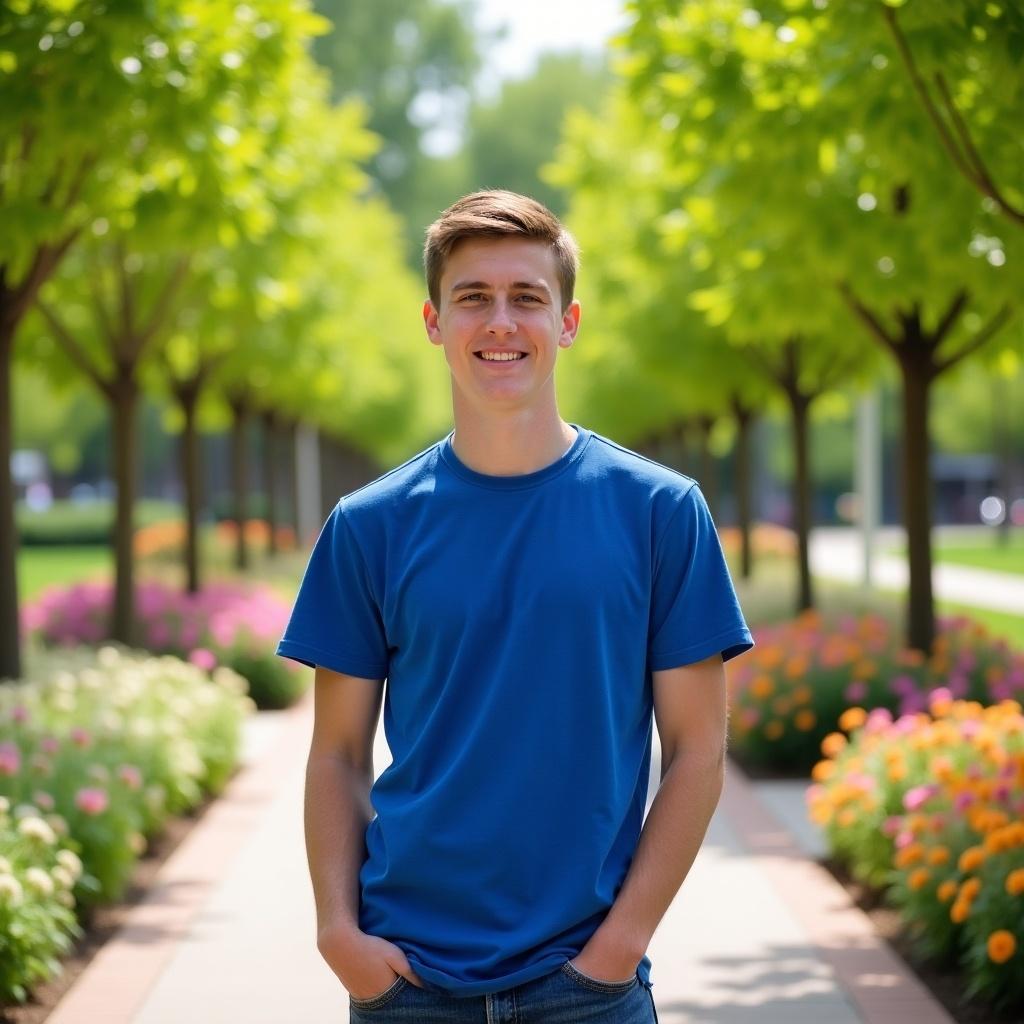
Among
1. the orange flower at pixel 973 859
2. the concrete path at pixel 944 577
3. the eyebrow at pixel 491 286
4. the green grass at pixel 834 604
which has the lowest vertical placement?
the concrete path at pixel 944 577

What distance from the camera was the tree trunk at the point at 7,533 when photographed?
893cm

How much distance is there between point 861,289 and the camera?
885 cm

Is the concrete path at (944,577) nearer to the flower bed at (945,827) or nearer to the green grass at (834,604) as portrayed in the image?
the green grass at (834,604)

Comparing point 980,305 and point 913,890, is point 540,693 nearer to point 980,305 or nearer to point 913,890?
point 913,890

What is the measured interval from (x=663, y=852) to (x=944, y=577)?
1067 inches

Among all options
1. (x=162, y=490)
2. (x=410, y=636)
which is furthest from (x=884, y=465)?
(x=410, y=636)

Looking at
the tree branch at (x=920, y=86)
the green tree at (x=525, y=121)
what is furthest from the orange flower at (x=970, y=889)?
the green tree at (x=525, y=121)

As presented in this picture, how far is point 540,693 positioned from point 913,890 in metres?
4.08

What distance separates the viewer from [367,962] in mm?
2428

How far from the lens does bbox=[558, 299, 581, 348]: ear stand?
109 inches

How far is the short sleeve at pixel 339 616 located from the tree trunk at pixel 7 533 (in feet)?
22.0

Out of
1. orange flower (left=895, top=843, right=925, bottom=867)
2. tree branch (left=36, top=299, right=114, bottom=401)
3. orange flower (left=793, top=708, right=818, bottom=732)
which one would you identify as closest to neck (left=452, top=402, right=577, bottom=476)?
orange flower (left=895, top=843, right=925, bottom=867)

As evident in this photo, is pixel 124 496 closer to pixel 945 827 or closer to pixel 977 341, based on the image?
pixel 977 341

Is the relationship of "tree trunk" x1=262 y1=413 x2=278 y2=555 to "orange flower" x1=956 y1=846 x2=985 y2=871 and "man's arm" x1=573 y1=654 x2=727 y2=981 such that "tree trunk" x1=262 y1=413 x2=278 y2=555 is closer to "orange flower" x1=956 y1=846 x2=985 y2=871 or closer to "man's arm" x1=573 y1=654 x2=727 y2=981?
"orange flower" x1=956 y1=846 x2=985 y2=871
